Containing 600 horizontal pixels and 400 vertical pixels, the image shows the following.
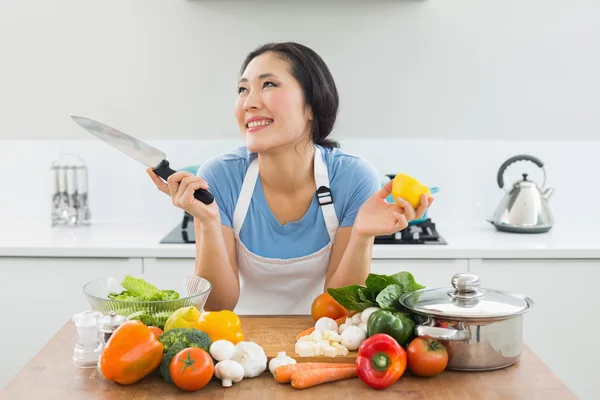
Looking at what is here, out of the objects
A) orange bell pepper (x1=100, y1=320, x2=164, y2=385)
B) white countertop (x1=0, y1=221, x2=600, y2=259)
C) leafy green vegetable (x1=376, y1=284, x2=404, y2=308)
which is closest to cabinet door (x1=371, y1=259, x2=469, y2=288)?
white countertop (x1=0, y1=221, x2=600, y2=259)

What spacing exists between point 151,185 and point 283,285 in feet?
4.81

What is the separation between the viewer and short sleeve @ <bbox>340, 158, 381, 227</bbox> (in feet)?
7.43

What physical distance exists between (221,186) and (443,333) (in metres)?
→ 0.99

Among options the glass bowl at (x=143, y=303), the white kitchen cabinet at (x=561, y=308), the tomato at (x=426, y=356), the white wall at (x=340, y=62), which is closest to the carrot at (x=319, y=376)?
the tomato at (x=426, y=356)

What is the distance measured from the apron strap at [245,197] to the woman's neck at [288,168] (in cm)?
3

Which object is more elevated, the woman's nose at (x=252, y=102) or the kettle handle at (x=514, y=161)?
the woman's nose at (x=252, y=102)

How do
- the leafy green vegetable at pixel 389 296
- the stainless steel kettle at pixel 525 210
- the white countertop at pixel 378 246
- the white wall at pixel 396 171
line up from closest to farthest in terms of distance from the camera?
the leafy green vegetable at pixel 389 296 → the white countertop at pixel 378 246 → the stainless steel kettle at pixel 525 210 → the white wall at pixel 396 171

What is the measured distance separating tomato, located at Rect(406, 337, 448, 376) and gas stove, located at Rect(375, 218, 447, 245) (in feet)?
5.02

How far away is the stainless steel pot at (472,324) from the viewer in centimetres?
150

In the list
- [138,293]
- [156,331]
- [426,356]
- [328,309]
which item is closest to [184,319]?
[156,331]

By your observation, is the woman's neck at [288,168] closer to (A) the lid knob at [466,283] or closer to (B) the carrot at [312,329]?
(B) the carrot at [312,329]

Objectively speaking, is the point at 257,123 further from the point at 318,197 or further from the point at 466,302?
the point at 466,302

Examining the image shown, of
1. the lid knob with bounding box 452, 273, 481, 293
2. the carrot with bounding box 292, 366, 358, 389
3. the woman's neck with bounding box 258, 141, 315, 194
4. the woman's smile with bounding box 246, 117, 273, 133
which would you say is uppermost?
the woman's smile with bounding box 246, 117, 273, 133

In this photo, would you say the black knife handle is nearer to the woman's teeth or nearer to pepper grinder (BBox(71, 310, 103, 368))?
the woman's teeth
